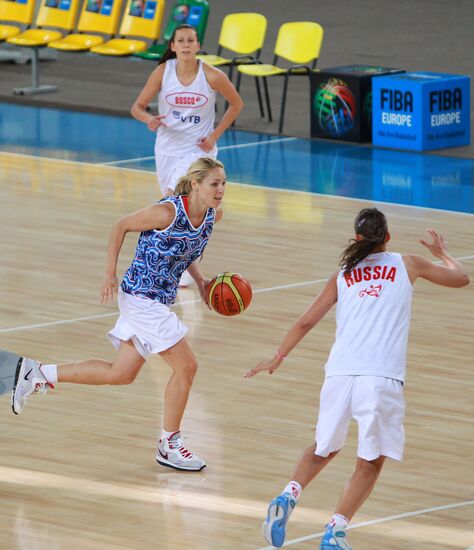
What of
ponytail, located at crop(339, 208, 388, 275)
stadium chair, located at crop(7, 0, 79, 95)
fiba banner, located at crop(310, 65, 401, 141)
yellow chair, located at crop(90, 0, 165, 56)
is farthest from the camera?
stadium chair, located at crop(7, 0, 79, 95)

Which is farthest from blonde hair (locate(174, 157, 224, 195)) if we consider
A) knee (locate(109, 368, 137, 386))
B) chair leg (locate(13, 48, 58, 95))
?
chair leg (locate(13, 48, 58, 95))

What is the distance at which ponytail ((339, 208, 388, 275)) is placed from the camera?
6.82 meters

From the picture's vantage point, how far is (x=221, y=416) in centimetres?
895

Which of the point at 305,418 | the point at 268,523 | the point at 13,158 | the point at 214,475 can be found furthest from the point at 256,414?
the point at 13,158

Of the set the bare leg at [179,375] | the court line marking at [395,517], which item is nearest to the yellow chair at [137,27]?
the bare leg at [179,375]

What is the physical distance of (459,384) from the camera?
377 inches

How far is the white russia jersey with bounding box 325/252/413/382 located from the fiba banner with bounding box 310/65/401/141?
38.6 ft

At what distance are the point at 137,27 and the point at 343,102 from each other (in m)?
3.91

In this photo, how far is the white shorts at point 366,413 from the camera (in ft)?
21.7

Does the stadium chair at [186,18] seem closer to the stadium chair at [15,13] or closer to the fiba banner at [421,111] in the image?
the stadium chair at [15,13]

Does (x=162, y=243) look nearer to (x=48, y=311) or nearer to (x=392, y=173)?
(x=48, y=311)

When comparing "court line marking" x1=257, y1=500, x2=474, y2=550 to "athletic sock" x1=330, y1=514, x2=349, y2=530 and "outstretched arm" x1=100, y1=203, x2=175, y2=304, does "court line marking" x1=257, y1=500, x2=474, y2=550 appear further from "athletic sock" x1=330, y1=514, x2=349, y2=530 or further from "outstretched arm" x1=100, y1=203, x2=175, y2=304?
"outstretched arm" x1=100, y1=203, x2=175, y2=304

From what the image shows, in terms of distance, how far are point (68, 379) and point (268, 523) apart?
1934mm

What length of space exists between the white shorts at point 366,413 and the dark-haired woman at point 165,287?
141 cm
